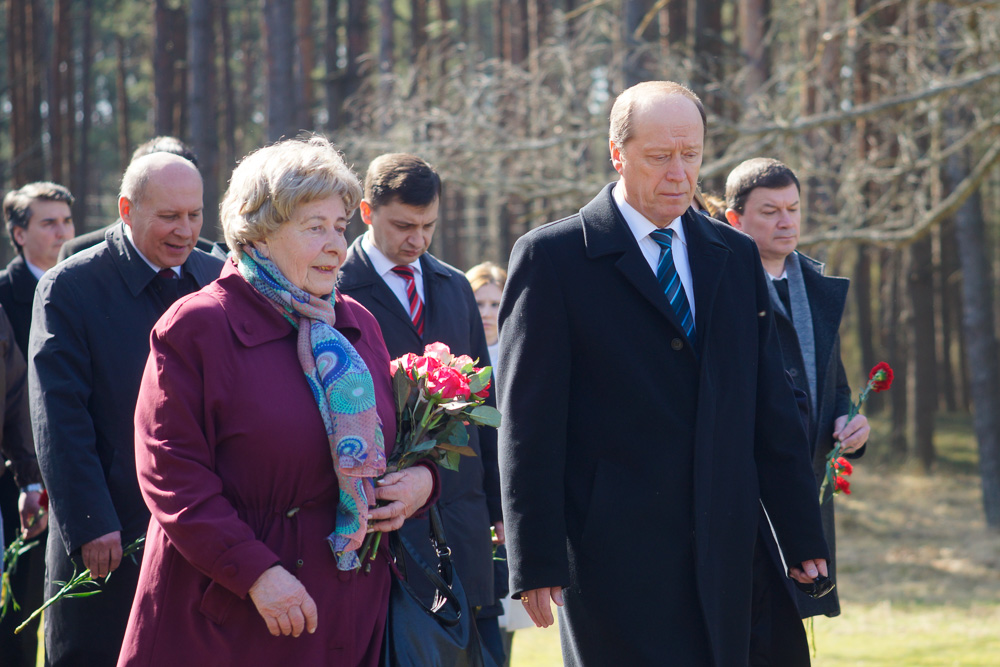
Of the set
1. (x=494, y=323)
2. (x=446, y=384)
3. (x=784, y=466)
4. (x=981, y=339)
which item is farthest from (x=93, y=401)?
(x=981, y=339)

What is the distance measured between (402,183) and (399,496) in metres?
1.85

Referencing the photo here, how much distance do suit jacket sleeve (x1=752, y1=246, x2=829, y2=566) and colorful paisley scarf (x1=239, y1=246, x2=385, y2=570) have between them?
118 cm

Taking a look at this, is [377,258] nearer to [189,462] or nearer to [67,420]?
[67,420]

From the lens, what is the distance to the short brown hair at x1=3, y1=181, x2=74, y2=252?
18.6 feet

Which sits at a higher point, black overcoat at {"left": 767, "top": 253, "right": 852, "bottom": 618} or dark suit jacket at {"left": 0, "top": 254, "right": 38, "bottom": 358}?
dark suit jacket at {"left": 0, "top": 254, "right": 38, "bottom": 358}

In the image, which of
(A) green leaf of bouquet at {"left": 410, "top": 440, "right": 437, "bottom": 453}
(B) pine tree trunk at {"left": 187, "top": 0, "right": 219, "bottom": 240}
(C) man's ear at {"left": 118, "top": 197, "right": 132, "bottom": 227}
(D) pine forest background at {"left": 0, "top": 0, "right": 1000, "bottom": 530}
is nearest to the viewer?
(A) green leaf of bouquet at {"left": 410, "top": 440, "right": 437, "bottom": 453}

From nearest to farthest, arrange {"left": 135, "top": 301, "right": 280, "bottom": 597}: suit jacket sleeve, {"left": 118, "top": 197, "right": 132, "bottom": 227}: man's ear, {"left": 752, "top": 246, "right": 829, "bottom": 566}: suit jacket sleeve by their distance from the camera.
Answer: {"left": 135, "top": 301, "right": 280, "bottom": 597}: suit jacket sleeve → {"left": 752, "top": 246, "right": 829, "bottom": 566}: suit jacket sleeve → {"left": 118, "top": 197, "right": 132, "bottom": 227}: man's ear

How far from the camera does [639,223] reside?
310 cm

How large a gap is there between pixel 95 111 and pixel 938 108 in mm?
30311

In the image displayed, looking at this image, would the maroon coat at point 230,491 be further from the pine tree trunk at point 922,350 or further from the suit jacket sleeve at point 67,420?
the pine tree trunk at point 922,350

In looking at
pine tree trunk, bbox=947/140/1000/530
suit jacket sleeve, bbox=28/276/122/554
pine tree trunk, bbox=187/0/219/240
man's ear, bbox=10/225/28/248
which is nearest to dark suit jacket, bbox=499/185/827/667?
suit jacket sleeve, bbox=28/276/122/554

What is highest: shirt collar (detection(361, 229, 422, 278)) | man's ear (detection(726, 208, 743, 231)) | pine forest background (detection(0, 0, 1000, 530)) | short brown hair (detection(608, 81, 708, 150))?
pine forest background (detection(0, 0, 1000, 530))

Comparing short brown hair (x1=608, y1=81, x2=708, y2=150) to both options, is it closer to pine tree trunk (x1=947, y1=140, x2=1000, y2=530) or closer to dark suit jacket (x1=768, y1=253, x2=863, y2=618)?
dark suit jacket (x1=768, y1=253, x2=863, y2=618)

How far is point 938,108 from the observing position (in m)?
9.77
